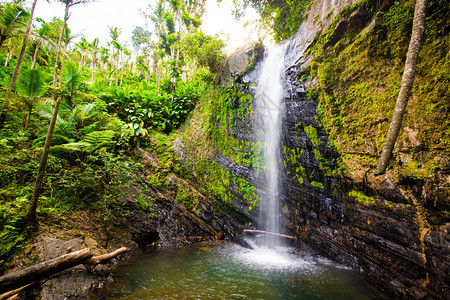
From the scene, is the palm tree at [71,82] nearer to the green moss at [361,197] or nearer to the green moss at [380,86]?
the green moss at [380,86]

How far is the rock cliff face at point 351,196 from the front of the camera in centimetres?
297

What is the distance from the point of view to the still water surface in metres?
3.28

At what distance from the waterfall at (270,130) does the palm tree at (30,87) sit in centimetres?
702

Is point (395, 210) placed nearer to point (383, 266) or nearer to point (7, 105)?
point (383, 266)

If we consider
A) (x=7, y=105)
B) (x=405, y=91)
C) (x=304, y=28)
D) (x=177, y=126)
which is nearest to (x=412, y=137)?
(x=405, y=91)

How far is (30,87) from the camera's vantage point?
563 cm

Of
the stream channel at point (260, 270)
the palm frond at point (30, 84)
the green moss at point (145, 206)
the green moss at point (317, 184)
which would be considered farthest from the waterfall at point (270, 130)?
the palm frond at point (30, 84)

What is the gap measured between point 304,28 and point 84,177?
7815 mm

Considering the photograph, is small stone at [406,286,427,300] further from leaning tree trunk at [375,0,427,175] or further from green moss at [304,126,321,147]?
green moss at [304,126,321,147]

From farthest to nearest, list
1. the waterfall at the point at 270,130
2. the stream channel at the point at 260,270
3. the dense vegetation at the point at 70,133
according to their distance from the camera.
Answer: the waterfall at the point at 270,130
the dense vegetation at the point at 70,133
the stream channel at the point at 260,270

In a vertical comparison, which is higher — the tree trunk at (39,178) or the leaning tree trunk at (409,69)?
the leaning tree trunk at (409,69)

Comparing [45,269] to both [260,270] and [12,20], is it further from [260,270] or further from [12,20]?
[12,20]

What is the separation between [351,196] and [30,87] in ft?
30.6

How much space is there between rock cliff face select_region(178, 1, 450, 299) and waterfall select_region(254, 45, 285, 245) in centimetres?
31
